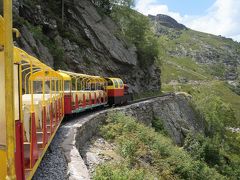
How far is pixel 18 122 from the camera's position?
549 cm

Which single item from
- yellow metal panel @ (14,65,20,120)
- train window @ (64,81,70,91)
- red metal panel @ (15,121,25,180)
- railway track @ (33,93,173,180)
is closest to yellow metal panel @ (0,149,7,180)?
red metal panel @ (15,121,25,180)

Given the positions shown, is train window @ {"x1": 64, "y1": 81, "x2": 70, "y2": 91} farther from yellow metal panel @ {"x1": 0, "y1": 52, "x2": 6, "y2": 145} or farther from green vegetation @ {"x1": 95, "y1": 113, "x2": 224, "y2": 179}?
yellow metal panel @ {"x1": 0, "y1": 52, "x2": 6, "y2": 145}

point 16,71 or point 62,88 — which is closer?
point 16,71

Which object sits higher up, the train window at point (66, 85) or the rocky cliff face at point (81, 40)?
the rocky cliff face at point (81, 40)

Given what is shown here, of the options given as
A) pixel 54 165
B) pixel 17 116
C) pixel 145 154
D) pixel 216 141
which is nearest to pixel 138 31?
pixel 216 141

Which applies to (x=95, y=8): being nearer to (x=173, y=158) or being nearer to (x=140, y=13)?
(x=140, y=13)

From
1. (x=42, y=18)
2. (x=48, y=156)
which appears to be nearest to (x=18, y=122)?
(x=48, y=156)

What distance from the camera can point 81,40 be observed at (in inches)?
1629

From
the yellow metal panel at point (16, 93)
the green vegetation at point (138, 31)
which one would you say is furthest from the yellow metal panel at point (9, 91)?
the green vegetation at point (138, 31)

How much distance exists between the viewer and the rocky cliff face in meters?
33.6

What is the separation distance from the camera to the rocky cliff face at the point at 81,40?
33.6m

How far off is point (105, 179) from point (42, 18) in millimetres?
29917

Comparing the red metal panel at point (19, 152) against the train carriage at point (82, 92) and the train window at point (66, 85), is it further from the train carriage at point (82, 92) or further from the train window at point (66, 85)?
the train window at point (66, 85)

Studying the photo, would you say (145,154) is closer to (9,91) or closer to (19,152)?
(19,152)
